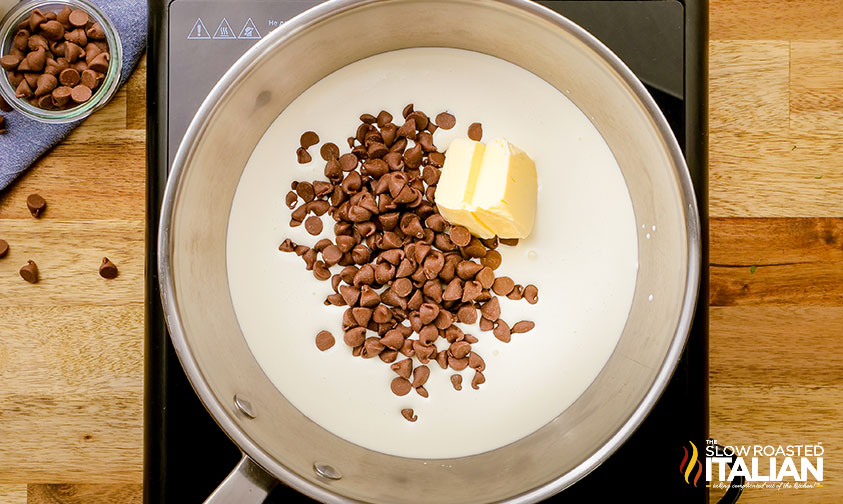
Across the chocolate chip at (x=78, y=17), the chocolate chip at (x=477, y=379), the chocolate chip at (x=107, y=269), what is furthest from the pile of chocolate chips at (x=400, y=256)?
the chocolate chip at (x=78, y=17)

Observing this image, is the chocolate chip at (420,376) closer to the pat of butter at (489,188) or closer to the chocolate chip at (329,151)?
the pat of butter at (489,188)

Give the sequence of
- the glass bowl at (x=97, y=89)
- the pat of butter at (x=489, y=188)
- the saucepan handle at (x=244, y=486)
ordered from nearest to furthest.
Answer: the saucepan handle at (x=244, y=486), the pat of butter at (x=489, y=188), the glass bowl at (x=97, y=89)

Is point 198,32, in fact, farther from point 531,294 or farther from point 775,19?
point 775,19

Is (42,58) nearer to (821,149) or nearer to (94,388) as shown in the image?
(94,388)

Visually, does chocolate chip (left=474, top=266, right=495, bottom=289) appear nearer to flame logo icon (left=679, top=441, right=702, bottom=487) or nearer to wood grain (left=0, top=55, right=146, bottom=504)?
flame logo icon (left=679, top=441, right=702, bottom=487)

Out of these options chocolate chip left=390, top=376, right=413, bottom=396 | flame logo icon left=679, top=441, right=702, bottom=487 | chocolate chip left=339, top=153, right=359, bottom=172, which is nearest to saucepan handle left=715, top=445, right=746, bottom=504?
flame logo icon left=679, top=441, right=702, bottom=487

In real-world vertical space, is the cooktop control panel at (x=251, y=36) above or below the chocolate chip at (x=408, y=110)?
above

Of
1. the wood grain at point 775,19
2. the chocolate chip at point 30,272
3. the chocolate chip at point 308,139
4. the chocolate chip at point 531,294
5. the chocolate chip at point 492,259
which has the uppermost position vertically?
the wood grain at point 775,19

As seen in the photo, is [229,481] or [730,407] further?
[730,407]

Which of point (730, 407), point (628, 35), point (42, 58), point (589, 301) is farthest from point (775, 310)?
point (42, 58)
